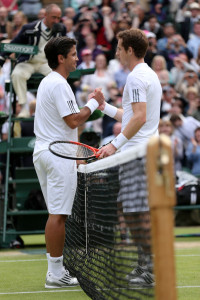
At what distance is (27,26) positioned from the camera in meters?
11.1

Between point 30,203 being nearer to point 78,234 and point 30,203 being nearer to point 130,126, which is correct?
point 78,234

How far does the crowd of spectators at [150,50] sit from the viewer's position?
14.7 m

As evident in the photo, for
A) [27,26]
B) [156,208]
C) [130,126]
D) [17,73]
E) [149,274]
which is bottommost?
[149,274]

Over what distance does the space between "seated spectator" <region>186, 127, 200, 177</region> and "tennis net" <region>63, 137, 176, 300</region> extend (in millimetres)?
6635

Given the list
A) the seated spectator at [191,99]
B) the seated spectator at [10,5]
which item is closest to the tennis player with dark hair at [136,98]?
the seated spectator at [191,99]

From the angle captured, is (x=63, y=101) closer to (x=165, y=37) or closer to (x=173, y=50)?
(x=173, y=50)

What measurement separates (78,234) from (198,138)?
23.1 feet

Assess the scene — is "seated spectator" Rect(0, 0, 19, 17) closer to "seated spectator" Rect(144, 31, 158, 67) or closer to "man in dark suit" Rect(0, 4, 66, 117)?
"seated spectator" Rect(144, 31, 158, 67)

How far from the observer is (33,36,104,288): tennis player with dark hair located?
262 inches

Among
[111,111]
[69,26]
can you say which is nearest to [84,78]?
[69,26]

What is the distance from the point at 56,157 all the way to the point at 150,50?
9.95 m

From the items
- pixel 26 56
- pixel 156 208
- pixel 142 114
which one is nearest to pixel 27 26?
pixel 26 56

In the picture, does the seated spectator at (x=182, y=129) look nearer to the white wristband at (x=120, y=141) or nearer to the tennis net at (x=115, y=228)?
the tennis net at (x=115, y=228)

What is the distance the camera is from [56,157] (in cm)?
667
